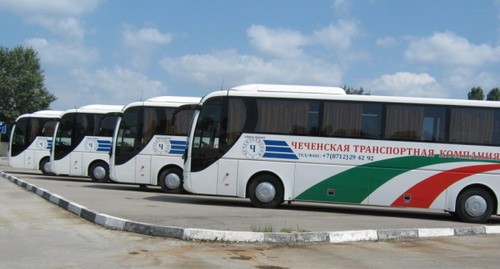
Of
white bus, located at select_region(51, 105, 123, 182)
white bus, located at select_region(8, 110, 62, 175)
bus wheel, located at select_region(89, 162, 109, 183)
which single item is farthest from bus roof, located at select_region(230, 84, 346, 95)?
white bus, located at select_region(8, 110, 62, 175)

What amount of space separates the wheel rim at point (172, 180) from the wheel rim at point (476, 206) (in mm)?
9240

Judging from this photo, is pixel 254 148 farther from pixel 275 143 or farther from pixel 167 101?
pixel 167 101

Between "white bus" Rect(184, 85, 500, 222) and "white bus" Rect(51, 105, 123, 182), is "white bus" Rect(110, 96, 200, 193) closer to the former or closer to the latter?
"white bus" Rect(51, 105, 123, 182)

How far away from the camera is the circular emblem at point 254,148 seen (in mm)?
14070

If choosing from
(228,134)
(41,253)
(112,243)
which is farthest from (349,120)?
(41,253)

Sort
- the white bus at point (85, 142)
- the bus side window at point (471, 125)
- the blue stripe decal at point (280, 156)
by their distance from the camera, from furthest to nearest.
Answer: the white bus at point (85, 142) → the blue stripe decal at point (280, 156) → the bus side window at point (471, 125)

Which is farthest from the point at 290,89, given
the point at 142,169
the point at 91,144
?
the point at 91,144

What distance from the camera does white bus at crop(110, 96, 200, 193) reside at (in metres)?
18.5

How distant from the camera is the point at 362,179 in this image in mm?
13664

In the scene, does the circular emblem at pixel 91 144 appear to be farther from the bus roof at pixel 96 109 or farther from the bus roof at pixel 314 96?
the bus roof at pixel 314 96

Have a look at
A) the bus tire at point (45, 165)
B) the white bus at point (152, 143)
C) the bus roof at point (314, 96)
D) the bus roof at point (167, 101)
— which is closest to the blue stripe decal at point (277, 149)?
the bus roof at point (314, 96)

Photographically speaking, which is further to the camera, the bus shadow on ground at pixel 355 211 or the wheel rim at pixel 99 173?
the wheel rim at pixel 99 173

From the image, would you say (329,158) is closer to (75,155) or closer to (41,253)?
(41,253)

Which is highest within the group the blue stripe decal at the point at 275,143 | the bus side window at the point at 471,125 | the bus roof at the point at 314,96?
the bus roof at the point at 314,96
